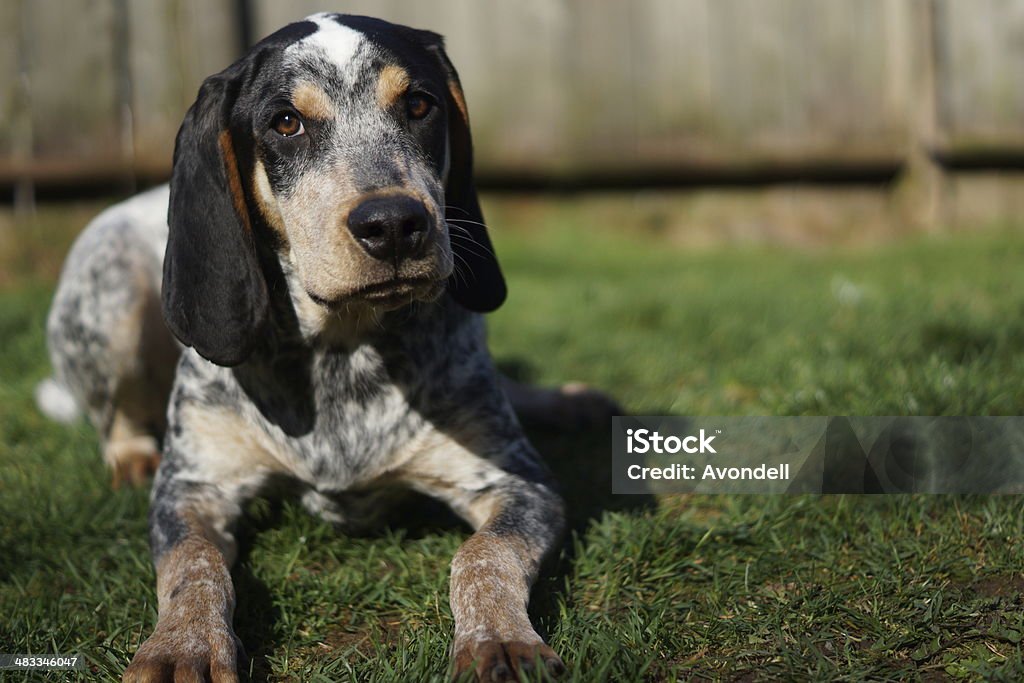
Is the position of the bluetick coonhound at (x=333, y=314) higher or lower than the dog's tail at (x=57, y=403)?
higher

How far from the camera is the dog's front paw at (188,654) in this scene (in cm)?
198

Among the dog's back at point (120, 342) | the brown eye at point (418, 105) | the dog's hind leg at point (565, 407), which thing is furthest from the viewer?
the dog's hind leg at point (565, 407)

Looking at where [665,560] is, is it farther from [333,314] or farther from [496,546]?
Result: [333,314]

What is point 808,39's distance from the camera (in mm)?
7098

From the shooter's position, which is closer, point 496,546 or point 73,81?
point 496,546

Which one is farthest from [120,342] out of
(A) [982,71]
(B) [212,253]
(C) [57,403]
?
(A) [982,71]

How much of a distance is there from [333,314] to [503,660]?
111cm

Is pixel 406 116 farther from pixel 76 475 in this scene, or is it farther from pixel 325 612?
pixel 76 475

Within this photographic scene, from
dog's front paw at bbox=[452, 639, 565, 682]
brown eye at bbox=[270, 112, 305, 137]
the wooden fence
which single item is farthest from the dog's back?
the wooden fence

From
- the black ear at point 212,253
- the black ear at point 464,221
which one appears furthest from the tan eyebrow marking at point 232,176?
the black ear at point 464,221

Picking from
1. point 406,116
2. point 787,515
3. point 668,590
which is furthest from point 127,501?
point 787,515

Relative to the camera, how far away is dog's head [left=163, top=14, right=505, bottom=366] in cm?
238

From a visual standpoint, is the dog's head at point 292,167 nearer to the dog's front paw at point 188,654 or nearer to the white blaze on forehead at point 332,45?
the white blaze on forehead at point 332,45

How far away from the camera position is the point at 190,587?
2281mm
